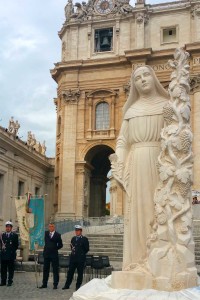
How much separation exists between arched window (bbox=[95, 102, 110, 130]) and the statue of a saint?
1230 inches

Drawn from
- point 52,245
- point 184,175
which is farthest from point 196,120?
point 184,175

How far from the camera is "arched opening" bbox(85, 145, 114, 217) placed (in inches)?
1580

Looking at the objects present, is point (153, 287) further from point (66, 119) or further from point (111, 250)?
point (66, 119)

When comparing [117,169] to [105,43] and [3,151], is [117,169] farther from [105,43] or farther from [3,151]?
[105,43]

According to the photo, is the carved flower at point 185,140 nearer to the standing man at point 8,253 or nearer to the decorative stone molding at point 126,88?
the standing man at point 8,253

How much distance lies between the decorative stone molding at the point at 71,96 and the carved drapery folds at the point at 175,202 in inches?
1268

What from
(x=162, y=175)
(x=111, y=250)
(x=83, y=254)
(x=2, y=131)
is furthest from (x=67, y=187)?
(x=162, y=175)

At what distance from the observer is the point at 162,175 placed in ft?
19.5

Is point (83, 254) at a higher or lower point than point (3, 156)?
lower

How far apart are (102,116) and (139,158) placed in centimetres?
3218

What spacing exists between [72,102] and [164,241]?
3318cm

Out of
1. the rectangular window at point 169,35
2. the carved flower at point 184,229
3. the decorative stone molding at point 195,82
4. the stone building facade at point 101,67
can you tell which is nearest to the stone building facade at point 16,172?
the stone building facade at point 101,67

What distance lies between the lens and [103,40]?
3928 cm

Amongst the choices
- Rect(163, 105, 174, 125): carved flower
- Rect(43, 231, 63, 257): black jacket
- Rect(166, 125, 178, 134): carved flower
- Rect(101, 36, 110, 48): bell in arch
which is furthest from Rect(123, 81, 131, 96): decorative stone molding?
Rect(166, 125, 178, 134): carved flower
